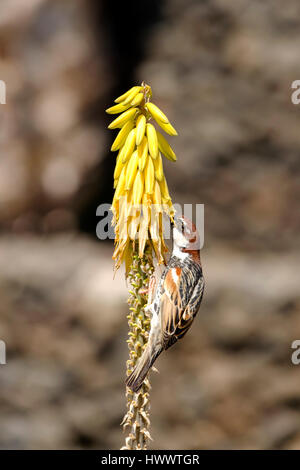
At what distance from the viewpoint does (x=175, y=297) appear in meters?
1.16

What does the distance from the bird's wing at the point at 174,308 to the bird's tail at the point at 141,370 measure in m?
0.06

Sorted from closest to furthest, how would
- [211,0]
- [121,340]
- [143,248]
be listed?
1. [143,248]
2. [211,0]
3. [121,340]

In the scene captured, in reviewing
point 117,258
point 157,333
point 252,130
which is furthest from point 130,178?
point 252,130

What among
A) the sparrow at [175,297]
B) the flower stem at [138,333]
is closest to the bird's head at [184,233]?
the sparrow at [175,297]

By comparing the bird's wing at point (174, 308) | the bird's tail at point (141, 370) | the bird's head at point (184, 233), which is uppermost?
the bird's head at point (184, 233)

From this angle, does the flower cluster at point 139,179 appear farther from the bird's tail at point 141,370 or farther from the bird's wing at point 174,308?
the bird's tail at point 141,370

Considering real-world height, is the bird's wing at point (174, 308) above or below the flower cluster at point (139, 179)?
below

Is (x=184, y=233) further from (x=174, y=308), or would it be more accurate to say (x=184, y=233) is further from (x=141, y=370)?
(x=141, y=370)

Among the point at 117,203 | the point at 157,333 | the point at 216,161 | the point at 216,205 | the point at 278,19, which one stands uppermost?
the point at 278,19

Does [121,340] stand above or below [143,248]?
above

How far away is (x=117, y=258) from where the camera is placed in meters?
1.16

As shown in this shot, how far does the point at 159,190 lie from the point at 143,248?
5.8 inches

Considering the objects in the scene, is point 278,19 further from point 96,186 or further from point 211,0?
point 96,186

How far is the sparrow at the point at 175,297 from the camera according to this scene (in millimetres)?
1074
